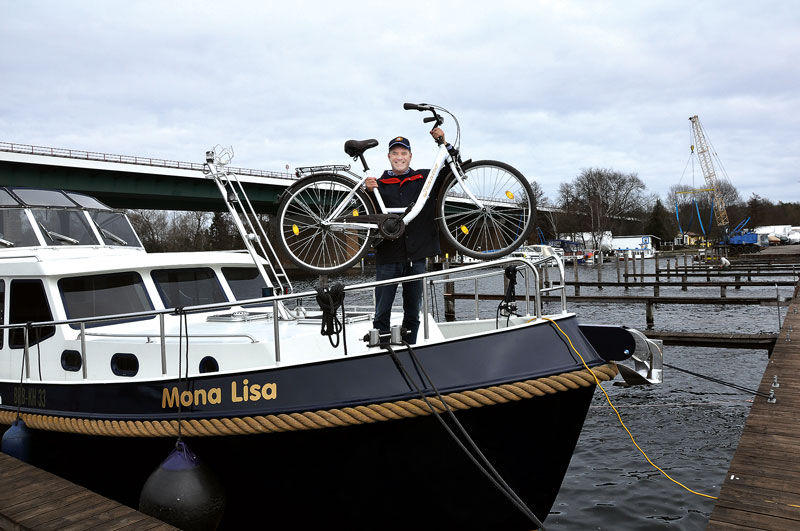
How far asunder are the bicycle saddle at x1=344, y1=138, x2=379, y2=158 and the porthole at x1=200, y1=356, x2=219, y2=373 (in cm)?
234

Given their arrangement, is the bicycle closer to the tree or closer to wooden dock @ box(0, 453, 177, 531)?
wooden dock @ box(0, 453, 177, 531)

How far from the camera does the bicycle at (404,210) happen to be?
16.9 ft

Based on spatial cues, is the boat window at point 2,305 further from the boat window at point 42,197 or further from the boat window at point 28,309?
the boat window at point 42,197

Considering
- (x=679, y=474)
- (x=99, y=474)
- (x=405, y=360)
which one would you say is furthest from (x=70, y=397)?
(x=679, y=474)

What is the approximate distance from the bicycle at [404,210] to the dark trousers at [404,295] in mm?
294

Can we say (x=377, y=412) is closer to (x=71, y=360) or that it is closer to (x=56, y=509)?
(x=56, y=509)

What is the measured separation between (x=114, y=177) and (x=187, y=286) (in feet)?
71.9

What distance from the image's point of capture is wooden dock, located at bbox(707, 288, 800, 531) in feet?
14.5

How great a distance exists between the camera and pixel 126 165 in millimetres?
25250

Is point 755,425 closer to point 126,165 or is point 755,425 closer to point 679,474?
point 679,474

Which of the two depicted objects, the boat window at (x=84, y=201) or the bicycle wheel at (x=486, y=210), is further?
the boat window at (x=84, y=201)

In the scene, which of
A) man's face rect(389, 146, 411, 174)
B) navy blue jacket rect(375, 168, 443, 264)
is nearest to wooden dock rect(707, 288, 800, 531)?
navy blue jacket rect(375, 168, 443, 264)

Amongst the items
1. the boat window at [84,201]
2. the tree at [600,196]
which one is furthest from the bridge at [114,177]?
the tree at [600,196]

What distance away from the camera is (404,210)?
5195mm
